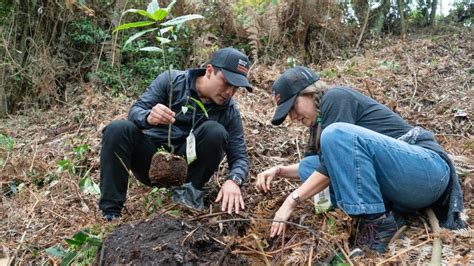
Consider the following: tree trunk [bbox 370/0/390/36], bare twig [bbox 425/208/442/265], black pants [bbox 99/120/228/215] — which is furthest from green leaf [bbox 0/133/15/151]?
tree trunk [bbox 370/0/390/36]

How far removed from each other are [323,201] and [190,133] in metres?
0.87

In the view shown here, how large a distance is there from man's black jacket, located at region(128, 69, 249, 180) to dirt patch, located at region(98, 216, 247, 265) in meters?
0.79

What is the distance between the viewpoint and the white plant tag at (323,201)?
2.64m

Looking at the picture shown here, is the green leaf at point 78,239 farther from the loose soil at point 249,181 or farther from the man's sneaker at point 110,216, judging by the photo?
the man's sneaker at point 110,216

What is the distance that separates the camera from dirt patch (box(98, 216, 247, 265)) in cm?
220

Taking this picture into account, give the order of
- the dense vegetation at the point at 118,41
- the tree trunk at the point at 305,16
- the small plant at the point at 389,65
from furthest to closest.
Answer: the tree trunk at the point at 305,16 < the dense vegetation at the point at 118,41 < the small plant at the point at 389,65

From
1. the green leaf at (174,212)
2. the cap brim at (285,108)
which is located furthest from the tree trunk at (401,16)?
the green leaf at (174,212)

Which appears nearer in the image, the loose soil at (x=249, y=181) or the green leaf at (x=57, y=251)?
the loose soil at (x=249, y=181)

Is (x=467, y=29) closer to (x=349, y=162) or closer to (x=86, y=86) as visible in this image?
(x=86, y=86)

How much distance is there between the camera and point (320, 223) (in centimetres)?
261

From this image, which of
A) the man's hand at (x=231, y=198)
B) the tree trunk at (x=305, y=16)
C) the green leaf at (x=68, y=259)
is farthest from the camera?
the tree trunk at (x=305, y=16)

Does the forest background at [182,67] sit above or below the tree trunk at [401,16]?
below

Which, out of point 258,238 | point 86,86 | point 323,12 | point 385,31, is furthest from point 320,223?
point 385,31

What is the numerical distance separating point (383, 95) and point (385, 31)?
5406mm
